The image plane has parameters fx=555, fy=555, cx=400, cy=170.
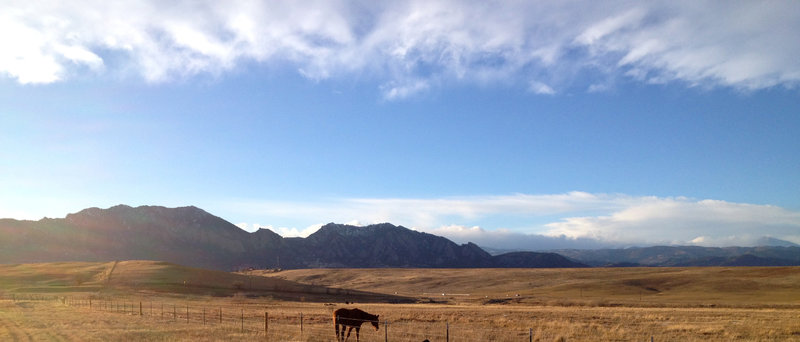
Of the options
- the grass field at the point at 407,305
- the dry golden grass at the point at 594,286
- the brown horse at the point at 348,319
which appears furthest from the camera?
the dry golden grass at the point at 594,286

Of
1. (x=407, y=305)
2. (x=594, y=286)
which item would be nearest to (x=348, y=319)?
(x=407, y=305)

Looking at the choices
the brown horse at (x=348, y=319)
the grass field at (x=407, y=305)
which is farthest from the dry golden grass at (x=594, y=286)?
the brown horse at (x=348, y=319)

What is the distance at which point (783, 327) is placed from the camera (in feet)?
94.8

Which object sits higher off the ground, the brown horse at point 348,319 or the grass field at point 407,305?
the brown horse at point 348,319

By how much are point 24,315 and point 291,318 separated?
18.1m

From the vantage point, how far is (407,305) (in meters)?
58.2

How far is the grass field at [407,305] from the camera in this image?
26.9 meters

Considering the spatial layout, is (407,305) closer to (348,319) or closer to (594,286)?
(348,319)

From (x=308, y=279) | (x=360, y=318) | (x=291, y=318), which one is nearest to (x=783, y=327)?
(x=360, y=318)

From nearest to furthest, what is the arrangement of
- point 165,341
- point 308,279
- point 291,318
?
point 165,341 < point 291,318 < point 308,279

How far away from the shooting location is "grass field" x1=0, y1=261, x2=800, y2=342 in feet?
88.3

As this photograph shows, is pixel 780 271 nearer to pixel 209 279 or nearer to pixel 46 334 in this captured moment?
pixel 209 279

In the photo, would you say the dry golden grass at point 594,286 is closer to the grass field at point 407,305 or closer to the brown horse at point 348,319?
the grass field at point 407,305

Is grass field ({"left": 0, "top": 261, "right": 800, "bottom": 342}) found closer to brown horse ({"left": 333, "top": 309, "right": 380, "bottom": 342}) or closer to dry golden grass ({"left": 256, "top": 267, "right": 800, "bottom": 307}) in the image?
dry golden grass ({"left": 256, "top": 267, "right": 800, "bottom": 307})
